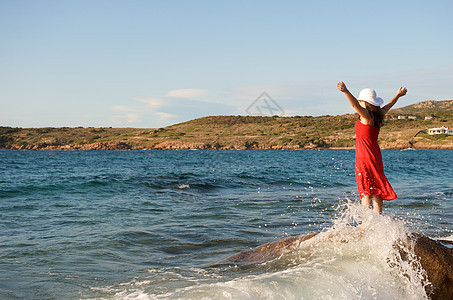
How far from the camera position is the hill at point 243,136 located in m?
102

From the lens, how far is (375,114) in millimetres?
6449

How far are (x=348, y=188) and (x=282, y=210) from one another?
7.85 meters

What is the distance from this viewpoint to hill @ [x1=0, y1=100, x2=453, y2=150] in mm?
101938

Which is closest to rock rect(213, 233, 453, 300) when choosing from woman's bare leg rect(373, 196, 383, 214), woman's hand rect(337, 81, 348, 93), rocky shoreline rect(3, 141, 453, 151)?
woman's bare leg rect(373, 196, 383, 214)

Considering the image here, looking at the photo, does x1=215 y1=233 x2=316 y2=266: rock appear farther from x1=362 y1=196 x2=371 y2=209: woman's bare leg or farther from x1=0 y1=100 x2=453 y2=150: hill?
x1=0 y1=100 x2=453 y2=150: hill

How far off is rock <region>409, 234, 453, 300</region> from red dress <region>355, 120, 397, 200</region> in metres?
0.96

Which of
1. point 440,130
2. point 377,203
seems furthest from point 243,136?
point 377,203

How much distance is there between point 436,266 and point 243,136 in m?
112

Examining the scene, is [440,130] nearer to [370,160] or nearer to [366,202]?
[370,160]

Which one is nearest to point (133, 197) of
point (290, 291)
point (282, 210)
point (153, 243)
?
point (282, 210)

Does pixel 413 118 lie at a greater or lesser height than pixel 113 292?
greater

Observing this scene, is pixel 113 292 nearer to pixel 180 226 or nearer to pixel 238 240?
pixel 238 240

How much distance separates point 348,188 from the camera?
65.6 feet

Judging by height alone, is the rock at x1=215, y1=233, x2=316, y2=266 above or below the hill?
below
